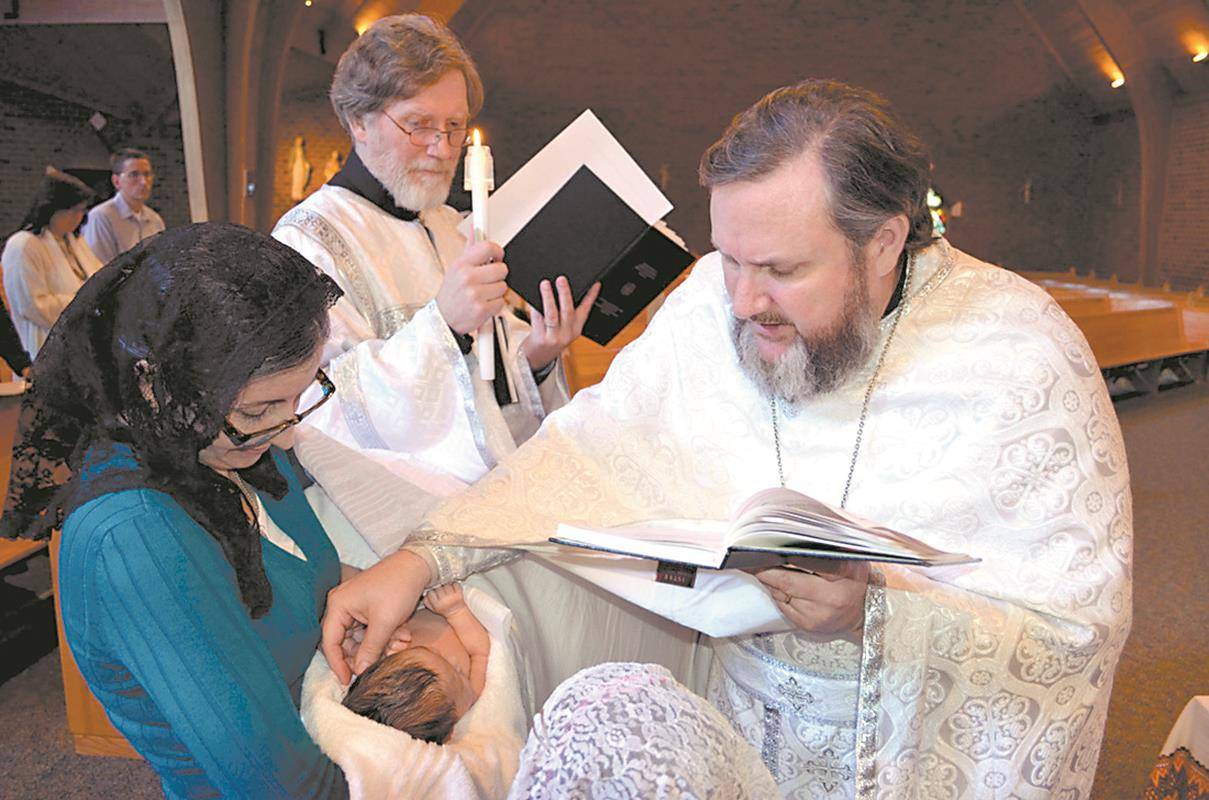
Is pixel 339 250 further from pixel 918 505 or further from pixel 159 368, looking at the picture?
pixel 918 505

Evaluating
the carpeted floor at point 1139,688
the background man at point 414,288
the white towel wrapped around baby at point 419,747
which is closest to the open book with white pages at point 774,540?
the white towel wrapped around baby at point 419,747

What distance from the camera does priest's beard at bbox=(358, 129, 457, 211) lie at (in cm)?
280

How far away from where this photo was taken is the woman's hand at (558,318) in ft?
7.95

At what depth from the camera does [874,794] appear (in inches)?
65.2

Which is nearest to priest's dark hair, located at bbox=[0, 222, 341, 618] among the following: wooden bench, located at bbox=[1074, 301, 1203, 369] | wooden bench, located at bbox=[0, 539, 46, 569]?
wooden bench, located at bbox=[0, 539, 46, 569]

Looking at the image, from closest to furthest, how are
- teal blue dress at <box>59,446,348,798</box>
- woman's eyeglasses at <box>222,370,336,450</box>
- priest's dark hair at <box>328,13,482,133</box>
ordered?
1. teal blue dress at <box>59,446,348,798</box>
2. woman's eyeglasses at <box>222,370,336,450</box>
3. priest's dark hair at <box>328,13,482,133</box>

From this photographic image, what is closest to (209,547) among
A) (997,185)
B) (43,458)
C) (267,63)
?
(43,458)

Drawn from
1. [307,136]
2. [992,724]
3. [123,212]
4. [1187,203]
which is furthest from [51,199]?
[1187,203]

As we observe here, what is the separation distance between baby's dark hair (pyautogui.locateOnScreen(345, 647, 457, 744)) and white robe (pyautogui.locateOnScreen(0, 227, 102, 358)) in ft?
19.2

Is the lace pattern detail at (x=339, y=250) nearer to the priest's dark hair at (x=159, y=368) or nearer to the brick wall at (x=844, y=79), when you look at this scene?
the priest's dark hair at (x=159, y=368)

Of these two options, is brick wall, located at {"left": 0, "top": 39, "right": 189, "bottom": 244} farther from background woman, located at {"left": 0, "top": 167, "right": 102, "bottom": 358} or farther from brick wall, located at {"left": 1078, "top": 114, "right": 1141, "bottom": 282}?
brick wall, located at {"left": 1078, "top": 114, "right": 1141, "bottom": 282}

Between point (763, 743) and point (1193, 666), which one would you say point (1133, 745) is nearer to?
point (1193, 666)

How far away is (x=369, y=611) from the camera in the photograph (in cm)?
180

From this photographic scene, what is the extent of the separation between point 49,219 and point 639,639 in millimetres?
6147
